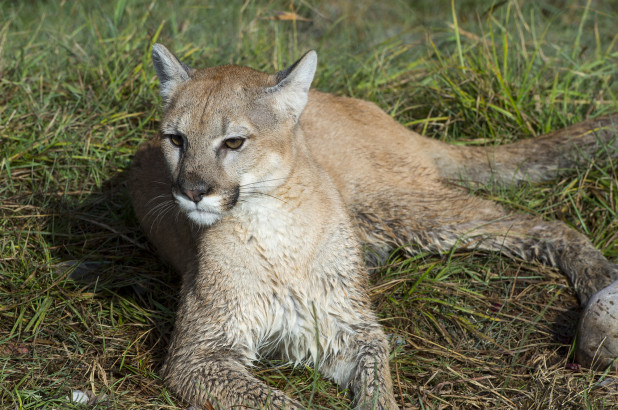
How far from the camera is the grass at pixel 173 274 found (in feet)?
13.4

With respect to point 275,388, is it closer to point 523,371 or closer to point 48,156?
point 523,371

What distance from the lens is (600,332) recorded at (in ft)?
13.2

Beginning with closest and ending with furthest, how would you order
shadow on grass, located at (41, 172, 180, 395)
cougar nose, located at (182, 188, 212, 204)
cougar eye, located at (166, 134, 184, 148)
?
cougar nose, located at (182, 188, 212, 204) → cougar eye, located at (166, 134, 184, 148) → shadow on grass, located at (41, 172, 180, 395)

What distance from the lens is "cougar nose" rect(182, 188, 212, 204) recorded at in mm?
3635

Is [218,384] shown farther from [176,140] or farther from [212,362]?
[176,140]

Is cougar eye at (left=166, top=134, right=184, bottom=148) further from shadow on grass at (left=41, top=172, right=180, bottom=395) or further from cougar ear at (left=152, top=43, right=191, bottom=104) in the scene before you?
shadow on grass at (left=41, top=172, right=180, bottom=395)

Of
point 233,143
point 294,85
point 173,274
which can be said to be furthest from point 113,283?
point 294,85

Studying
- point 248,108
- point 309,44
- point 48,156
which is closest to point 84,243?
point 48,156

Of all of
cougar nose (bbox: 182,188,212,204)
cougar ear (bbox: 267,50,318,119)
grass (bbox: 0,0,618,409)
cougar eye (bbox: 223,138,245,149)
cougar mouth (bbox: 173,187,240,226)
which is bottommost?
grass (bbox: 0,0,618,409)

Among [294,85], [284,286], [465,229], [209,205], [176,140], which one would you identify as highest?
[294,85]

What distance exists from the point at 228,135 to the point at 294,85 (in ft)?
1.75

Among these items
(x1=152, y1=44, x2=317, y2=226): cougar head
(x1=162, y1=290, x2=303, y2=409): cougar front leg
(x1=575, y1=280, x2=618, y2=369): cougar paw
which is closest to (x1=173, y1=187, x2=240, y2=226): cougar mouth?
(x1=152, y1=44, x2=317, y2=226): cougar head

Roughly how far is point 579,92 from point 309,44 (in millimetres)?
2809

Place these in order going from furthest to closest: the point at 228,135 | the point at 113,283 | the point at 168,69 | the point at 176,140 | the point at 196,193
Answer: the point at 113,283 → the point at 168,69 → the point at 176,140 → the point at 228,135 → the point at 196,193
